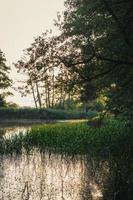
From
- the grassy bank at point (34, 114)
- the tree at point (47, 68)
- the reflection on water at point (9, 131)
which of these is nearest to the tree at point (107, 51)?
the tree at point (47, 68)

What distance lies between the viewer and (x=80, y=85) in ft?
43.3

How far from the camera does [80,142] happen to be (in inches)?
858

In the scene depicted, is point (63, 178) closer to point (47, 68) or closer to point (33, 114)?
point (47, 68)

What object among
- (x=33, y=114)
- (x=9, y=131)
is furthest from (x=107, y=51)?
(x=33, y=114)

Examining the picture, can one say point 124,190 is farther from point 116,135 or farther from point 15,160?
point 116,135

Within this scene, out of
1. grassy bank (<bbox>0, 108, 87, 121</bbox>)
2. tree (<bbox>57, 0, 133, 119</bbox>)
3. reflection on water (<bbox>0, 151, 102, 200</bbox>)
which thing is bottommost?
reflection on water (<bbox>0, 151, 102, 200</bbox>)

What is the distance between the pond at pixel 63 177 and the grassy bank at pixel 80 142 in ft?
2.40

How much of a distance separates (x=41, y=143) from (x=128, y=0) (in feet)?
43.2

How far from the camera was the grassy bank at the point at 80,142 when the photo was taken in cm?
1987

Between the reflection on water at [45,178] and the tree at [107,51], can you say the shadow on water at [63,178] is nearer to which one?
the reflection on water at [45,178]

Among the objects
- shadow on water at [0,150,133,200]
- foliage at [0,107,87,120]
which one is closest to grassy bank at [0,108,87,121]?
foliage at [0,107,87,120]

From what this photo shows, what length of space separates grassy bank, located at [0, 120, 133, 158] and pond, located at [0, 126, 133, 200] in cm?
73

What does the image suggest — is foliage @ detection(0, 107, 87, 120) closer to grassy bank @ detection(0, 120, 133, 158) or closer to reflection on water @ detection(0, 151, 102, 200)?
grassy bank @ detection(0, 120, 133, 158)

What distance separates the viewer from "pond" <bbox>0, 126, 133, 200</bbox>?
12719mm
